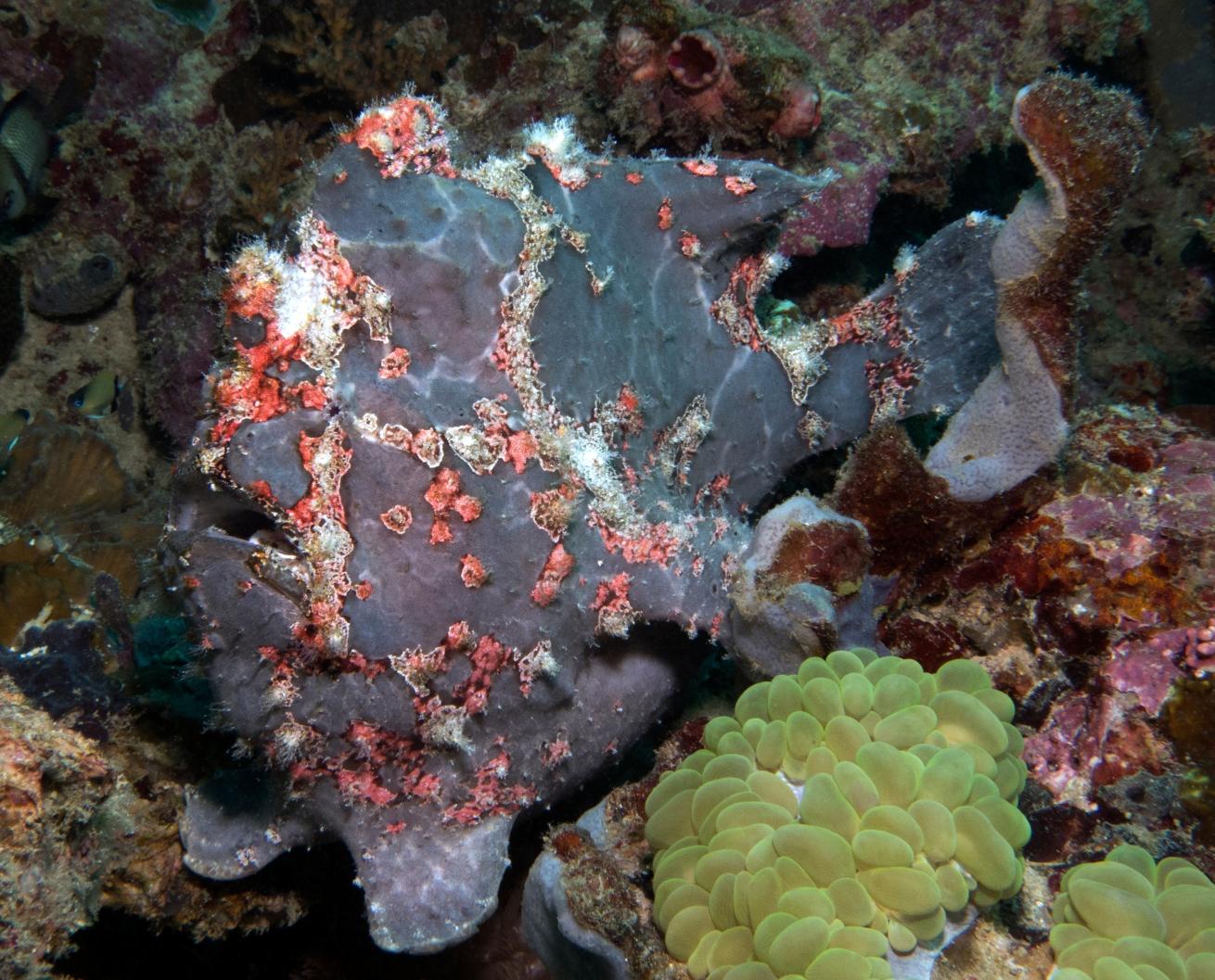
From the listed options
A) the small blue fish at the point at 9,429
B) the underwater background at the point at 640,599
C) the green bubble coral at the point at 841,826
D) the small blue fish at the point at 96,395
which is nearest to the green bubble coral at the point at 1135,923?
the underwater background at the point at 640,599

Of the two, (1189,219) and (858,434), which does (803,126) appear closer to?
(858,434)

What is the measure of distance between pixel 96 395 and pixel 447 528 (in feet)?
16.6

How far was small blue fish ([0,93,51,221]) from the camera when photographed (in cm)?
560

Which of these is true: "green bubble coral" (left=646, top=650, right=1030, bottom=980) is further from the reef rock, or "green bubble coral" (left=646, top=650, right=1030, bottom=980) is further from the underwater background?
the reef rock

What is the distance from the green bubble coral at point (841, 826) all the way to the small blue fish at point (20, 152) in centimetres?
673

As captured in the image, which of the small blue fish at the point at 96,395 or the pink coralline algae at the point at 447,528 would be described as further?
the small blue fish at the point at 96,395

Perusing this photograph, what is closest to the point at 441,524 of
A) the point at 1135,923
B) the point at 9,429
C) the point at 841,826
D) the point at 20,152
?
the point at 841,826

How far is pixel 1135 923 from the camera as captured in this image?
78.2 inches

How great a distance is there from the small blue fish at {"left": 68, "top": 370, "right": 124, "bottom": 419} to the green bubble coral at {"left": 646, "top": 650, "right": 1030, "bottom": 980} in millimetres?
5789

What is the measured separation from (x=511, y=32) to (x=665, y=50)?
143cm

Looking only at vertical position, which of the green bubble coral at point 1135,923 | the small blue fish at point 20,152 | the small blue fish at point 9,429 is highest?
the small blue fish at point 20,152

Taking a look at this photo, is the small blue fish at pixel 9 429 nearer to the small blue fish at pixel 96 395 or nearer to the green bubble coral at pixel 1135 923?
the small blue fish at pixel 96 395

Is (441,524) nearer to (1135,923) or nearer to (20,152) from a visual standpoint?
(1135,923)

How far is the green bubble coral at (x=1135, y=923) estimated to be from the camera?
1890 mm
